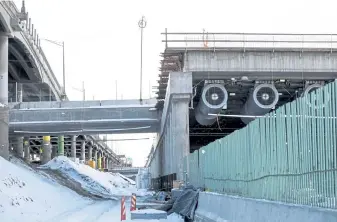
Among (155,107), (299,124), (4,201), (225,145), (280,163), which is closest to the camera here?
(299,124)

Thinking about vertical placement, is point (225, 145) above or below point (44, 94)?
below

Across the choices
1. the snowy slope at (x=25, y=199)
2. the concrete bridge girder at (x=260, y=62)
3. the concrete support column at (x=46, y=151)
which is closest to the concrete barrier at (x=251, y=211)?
the snowy slope at (x=25, y=199)

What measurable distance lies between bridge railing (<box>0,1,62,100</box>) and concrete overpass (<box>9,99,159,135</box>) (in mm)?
8432

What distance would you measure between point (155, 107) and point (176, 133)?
1608cm

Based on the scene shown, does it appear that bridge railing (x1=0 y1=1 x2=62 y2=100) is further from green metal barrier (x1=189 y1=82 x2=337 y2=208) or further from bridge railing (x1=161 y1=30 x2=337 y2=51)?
green metal barrier (x1=189 y1=82 x2=337 y2=208)

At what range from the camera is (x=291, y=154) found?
9.41 m

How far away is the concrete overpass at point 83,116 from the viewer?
4953 centimetres

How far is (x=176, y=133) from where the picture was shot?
112 feet

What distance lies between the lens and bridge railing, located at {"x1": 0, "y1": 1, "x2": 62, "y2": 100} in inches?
1995

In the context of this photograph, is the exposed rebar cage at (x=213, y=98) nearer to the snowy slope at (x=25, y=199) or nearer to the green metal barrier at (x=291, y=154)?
the snowy slope at (x=25, y=199)

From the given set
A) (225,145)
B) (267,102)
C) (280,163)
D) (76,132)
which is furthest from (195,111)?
(280,163)

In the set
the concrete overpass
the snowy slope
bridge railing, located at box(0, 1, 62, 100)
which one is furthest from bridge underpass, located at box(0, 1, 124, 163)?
the snowy slope

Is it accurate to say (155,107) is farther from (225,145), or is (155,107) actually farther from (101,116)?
(225,145)

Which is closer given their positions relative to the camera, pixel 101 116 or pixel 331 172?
pixel 331 172
